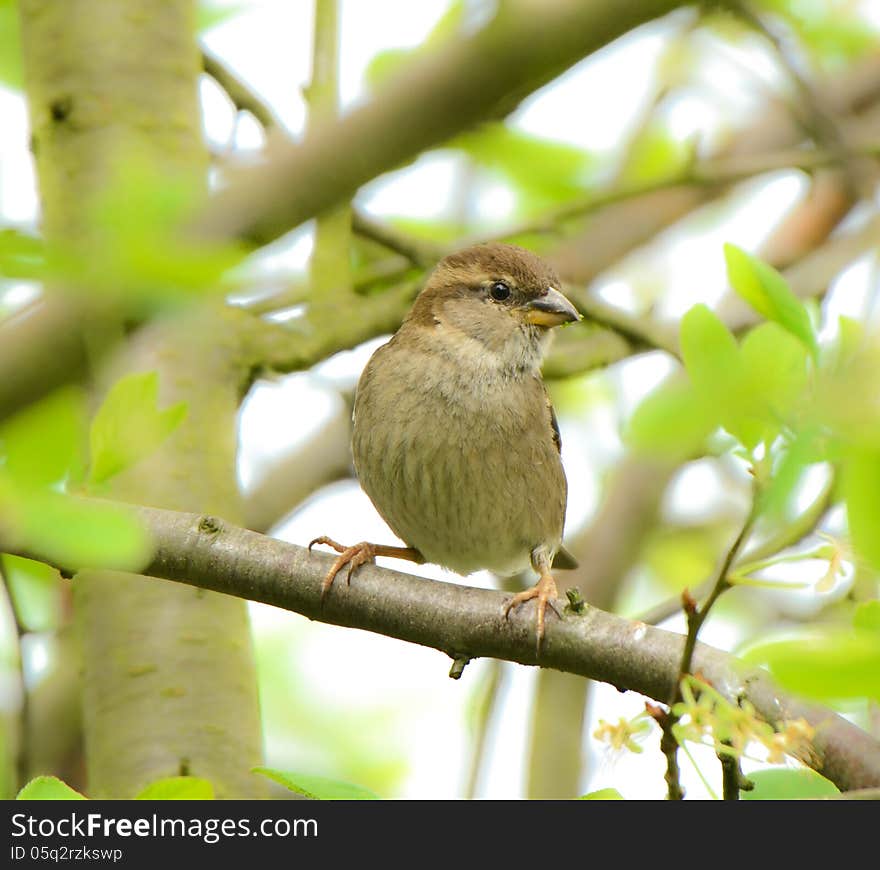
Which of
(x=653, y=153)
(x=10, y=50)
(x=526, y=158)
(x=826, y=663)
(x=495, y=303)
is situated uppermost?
(x=653, y=153)

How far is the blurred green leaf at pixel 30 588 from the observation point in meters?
2.97

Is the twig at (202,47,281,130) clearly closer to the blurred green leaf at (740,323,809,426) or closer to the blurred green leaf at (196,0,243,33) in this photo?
the blurred green leaf at (196,0,243,33)

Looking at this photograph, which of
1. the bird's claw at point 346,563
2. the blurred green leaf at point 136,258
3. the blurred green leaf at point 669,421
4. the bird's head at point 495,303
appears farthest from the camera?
the bird's head at point 495,303

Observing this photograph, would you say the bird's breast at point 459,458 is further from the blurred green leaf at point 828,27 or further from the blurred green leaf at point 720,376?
the blurred green leaf at point 720,376

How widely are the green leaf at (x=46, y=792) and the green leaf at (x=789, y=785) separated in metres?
0.97

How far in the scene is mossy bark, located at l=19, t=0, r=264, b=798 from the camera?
349 centimetres

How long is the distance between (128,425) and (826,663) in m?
1.27

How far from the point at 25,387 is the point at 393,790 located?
3420 millimetres

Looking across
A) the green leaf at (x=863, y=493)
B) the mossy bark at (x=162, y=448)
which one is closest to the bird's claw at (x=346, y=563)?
the mossy bark at (x=162, y=448)

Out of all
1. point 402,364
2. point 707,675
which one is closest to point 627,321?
point 402,364

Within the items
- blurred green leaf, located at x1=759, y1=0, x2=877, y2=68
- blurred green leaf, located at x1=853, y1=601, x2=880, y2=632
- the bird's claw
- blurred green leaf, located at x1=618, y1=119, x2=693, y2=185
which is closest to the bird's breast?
the bird's claw

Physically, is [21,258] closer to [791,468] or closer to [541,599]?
[791,468]

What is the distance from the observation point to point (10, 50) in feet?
13.4

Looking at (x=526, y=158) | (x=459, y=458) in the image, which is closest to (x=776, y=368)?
(x=459, y=458)
